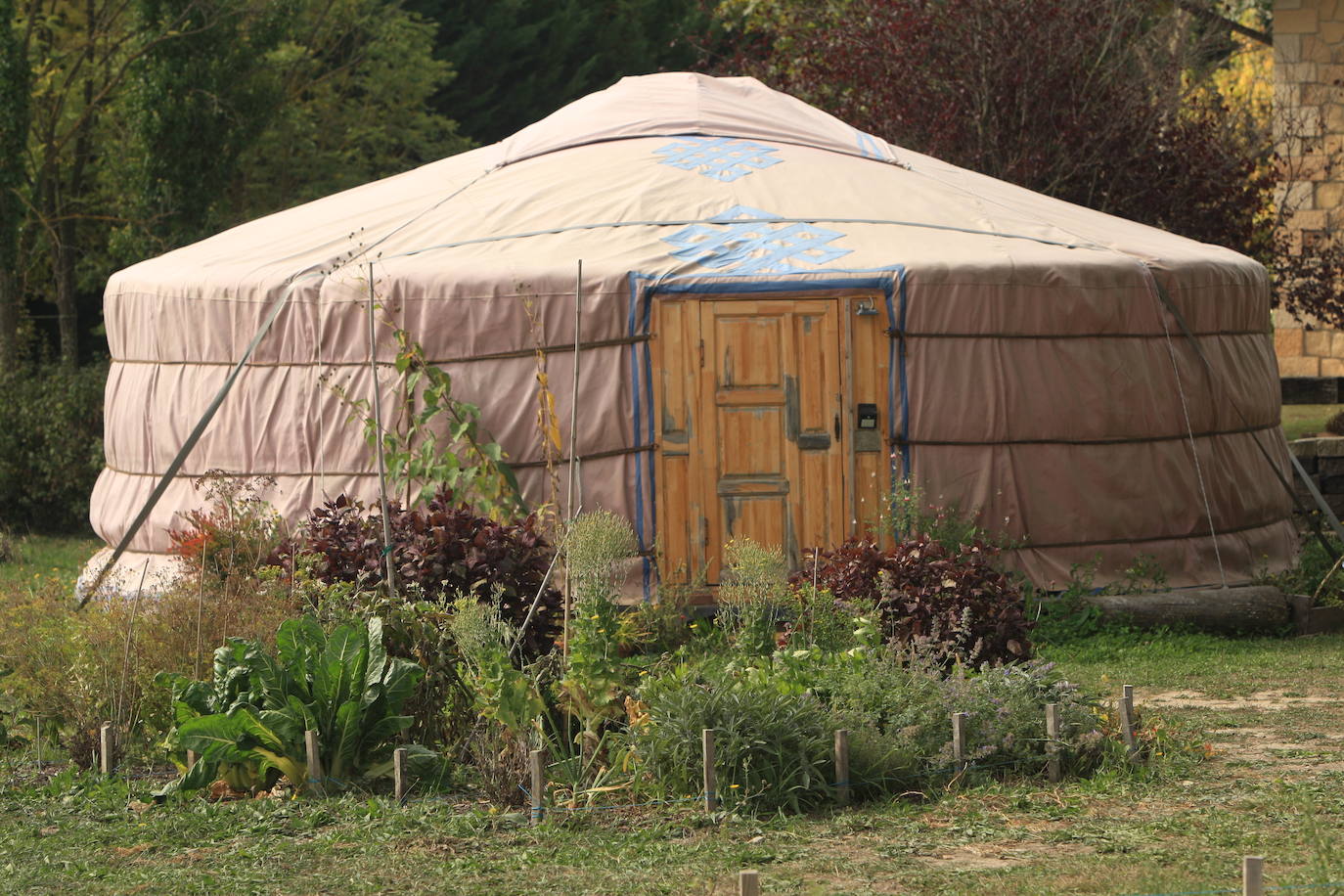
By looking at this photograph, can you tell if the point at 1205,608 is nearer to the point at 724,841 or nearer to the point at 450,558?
the point at 450,558

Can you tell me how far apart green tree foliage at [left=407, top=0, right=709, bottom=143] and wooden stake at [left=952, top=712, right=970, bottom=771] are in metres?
17.0

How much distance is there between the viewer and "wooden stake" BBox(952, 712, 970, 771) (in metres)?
5.03

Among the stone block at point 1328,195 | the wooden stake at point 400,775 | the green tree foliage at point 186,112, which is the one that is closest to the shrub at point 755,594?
the wooden stake at point 400,775

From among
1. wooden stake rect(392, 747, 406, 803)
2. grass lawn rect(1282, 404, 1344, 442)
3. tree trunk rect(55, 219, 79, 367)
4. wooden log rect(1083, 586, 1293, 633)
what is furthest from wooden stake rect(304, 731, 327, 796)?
tree trunk rect(55, 219, 79, 367)

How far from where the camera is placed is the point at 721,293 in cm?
787

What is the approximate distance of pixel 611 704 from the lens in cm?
528

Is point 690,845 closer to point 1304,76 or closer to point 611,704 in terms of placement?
point 611,704

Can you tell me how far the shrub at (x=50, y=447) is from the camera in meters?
12.9

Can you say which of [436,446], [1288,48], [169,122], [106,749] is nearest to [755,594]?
[106,749]

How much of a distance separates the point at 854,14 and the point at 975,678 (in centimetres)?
872

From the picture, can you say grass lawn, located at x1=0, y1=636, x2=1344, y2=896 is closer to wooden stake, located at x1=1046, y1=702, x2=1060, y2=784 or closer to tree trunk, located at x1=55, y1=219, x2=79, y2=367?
wooden stake, located at x1=1046, y1=702, x2=1060, y2=784

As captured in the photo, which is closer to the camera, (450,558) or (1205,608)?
(450,558)

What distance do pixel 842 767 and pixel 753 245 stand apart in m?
3.74

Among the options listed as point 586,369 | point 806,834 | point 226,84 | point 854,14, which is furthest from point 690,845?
point 226,84
